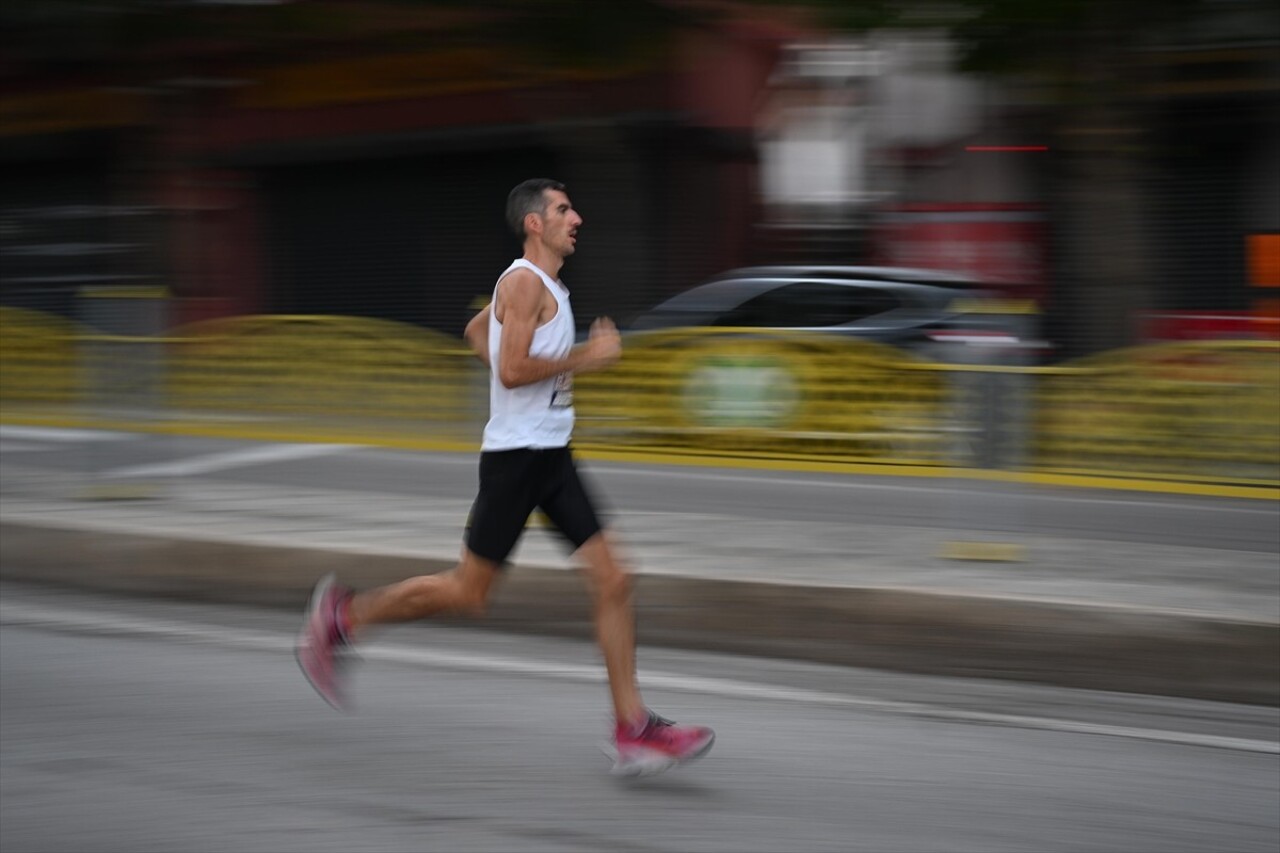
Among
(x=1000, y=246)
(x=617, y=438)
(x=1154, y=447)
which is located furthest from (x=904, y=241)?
(x=1154, y=447)

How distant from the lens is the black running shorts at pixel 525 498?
4531 millimetres

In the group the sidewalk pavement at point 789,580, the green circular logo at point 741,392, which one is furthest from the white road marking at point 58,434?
the green circular logo at point 741,392

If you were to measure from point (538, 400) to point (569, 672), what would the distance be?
4.75 ft

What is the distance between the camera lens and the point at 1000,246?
18.2 meters

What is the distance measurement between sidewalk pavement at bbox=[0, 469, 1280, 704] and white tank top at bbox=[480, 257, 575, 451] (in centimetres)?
168

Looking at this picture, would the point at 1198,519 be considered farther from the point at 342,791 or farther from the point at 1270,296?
the point at 1270,296

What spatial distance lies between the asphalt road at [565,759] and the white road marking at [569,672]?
0.02 metres

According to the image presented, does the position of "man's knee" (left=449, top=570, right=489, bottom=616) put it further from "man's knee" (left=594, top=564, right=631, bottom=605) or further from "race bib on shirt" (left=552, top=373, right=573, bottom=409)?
"race bib on shirt" (left=552, top=373, right=573, bottom=409)

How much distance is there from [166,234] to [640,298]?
751 cm

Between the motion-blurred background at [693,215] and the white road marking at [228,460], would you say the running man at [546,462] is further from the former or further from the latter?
the white road marking at [228,460]

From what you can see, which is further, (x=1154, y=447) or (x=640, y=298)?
(x=640, y=298)

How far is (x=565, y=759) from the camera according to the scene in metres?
4.64

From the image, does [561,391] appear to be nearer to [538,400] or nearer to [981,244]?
[538,400]

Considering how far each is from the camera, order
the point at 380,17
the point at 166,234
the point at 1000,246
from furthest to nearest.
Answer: the point at 166,234
the point at 380,17
the point at 1000,246
